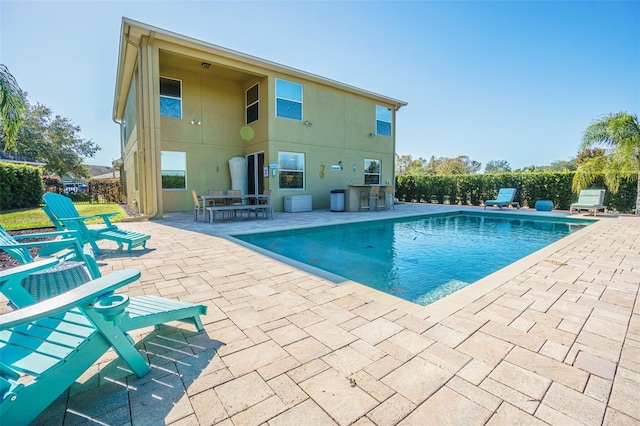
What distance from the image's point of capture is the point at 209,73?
11320mm

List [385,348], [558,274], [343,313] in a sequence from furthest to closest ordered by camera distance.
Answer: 1. [558,274]
2. [343,313]
3. [385,348]

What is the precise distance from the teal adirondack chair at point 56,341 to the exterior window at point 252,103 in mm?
10973

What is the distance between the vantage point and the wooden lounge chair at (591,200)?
410 inches

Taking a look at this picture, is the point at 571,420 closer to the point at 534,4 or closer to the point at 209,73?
the point at 534,4

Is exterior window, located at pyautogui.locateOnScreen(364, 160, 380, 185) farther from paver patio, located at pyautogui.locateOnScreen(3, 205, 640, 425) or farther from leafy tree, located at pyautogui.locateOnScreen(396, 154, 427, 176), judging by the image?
leafy tree, located at pyautogui.locateOnScreen(396, 154, 427, 176)

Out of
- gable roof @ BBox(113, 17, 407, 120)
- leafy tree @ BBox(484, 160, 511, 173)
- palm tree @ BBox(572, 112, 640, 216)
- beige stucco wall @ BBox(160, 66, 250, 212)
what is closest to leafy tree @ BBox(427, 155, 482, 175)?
palm tree @ BBox(572, 112, 640, 216)

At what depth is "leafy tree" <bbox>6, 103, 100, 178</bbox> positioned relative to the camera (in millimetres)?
20312

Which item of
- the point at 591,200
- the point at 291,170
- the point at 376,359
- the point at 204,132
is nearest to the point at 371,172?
the point at 291,170

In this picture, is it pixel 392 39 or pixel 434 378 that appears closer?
pixel 434 378

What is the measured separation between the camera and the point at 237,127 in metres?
12.3

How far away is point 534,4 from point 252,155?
1056 cm

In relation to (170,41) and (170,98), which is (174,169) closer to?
(170,98)

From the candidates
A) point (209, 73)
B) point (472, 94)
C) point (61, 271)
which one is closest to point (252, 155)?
point (209, 73)

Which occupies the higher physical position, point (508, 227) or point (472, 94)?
point (472, 94)
